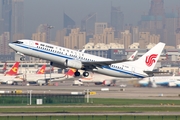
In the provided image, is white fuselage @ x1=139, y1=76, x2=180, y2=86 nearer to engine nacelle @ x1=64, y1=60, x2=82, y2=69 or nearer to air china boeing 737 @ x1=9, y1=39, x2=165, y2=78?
air china boeing 737 @ x1=9, y1=39, x2=165, y2=78

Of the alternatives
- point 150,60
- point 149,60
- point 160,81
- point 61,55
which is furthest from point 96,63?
point 160,81

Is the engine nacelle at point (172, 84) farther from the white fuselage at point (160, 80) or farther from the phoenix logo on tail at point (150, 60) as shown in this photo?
the phoenix logo on tail at point (150, 60)

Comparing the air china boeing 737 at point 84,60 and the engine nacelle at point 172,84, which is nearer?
the air china boeing 737 at point 84,60

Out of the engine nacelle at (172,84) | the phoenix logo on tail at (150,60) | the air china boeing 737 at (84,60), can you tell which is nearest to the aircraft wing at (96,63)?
the air china boeing 737 at (84,60)

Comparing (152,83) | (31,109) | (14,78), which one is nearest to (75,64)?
(31,109)

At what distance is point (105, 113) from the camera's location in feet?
241

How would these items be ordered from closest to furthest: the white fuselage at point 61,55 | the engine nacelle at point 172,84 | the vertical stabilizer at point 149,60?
the white fuselage at point 61,55, the vertical stabilizer at point 149,60, the engine nacelle at point 172,84

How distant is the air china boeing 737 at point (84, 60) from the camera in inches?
3457

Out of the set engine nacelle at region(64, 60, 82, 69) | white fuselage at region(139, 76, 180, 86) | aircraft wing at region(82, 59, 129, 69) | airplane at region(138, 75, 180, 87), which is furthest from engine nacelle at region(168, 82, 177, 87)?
engine nacelle at region(64, 60, 82, 69)

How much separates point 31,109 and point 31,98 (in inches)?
416

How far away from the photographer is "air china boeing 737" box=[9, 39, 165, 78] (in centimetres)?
8781

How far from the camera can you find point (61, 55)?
293 feet

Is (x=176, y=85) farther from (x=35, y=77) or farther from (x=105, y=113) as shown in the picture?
(x=105, y=113)

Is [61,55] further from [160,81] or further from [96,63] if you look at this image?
[160,81]
